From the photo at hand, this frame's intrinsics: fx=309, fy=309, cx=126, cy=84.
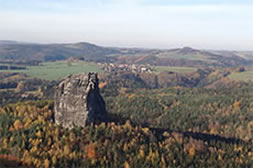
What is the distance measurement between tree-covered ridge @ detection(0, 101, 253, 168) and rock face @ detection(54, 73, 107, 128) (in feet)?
11.8

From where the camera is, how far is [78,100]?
96.4m

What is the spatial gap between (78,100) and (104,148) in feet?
62.6

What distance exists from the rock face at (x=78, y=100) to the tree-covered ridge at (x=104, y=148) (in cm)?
359

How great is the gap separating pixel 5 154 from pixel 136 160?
33.3 m

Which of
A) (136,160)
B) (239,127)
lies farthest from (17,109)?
(239,127)

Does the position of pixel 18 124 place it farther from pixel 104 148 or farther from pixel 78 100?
pixel 104 148

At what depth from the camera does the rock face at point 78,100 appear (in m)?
95.4

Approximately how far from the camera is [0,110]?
391ft

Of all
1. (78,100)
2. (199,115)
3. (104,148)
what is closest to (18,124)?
(78,100)

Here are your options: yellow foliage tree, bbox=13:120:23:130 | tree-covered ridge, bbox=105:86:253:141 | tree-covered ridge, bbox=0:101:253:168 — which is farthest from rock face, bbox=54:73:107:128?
tree-covered ridge, bbox=105:86:253:141

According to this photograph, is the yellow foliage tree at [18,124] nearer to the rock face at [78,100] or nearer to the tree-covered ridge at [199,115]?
the rock face at [78,100]

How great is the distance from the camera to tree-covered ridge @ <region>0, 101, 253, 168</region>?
78.9m

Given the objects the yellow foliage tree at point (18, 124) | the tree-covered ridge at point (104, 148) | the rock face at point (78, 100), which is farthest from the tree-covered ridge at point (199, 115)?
the yellow foliage tree at point (18, 124)

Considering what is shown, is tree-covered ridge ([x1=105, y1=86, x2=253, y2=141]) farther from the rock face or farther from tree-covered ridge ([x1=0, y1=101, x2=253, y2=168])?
the rock face
